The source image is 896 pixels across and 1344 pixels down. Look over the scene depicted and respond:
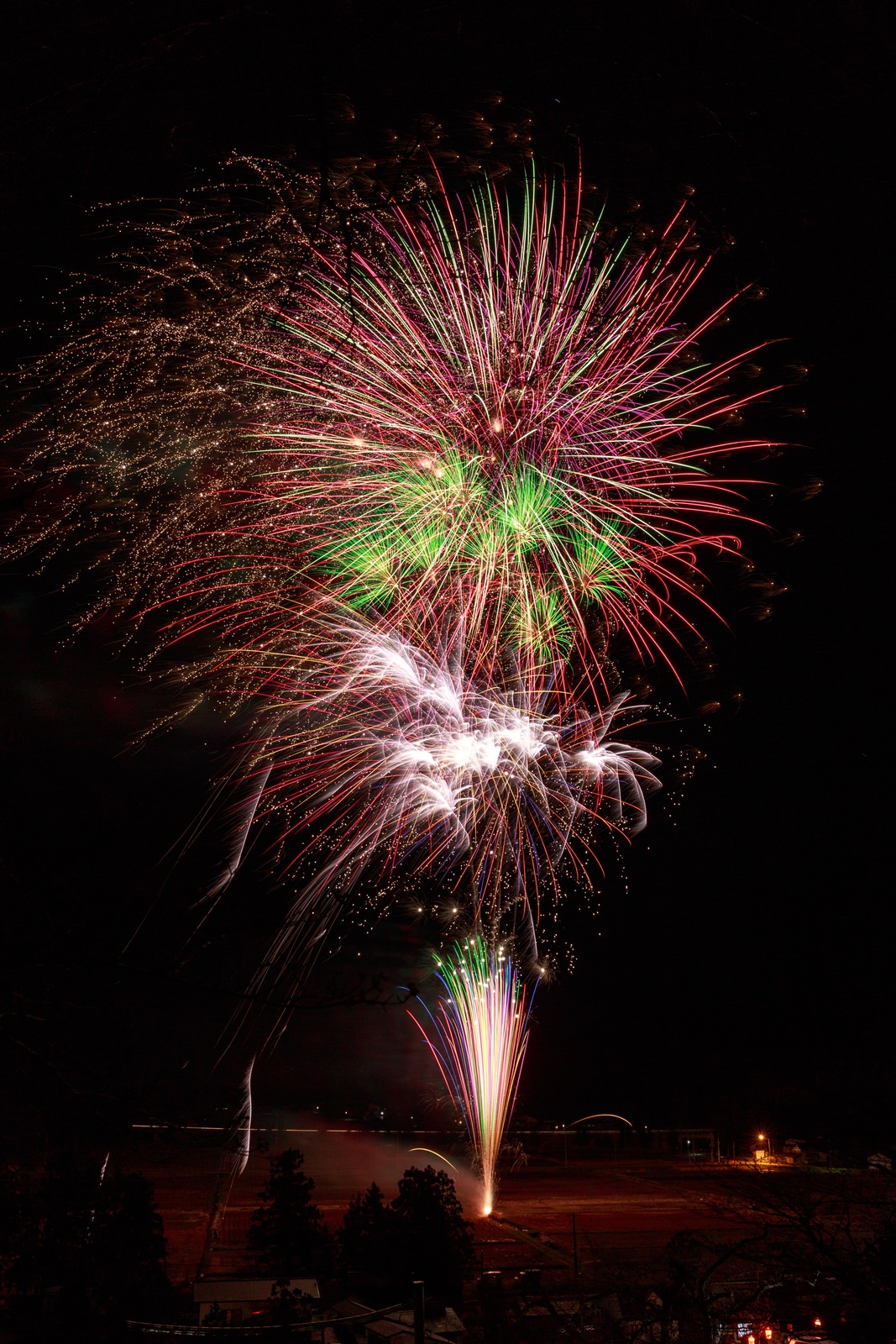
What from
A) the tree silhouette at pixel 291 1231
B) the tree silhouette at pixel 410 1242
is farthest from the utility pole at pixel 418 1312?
the tree silhouette at pixel 291 1231

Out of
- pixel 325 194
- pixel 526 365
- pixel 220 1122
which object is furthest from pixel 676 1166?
pixel 325 194

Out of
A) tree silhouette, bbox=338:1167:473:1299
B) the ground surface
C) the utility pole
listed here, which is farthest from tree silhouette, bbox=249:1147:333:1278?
the utility pole

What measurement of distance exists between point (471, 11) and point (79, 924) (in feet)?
11.0

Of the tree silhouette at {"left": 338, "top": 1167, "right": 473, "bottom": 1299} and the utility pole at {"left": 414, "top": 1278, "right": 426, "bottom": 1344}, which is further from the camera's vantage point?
the tree silhouette at {"left": 338, "top": 1167, "right": 473, "bottom": 1299}

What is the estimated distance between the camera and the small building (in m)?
15.0

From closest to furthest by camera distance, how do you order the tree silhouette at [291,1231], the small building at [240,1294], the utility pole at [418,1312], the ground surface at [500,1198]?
the utility pole at [418,1312] → the small building at [240,1294] → the tree silhouette at [291,1231] → the ground surface at [500,1198]

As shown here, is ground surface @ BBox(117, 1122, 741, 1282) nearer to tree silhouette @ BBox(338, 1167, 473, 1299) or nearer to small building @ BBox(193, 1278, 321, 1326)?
small building @ BBox(193, 1278, 321, 1326)

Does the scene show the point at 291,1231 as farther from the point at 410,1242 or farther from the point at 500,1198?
the point at 500,1198

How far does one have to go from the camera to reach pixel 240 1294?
15422mm

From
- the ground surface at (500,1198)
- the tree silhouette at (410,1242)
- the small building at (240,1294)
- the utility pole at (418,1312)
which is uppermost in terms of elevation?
the ground surface at (500,1198)

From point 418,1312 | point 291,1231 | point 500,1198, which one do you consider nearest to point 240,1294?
point 291,1231

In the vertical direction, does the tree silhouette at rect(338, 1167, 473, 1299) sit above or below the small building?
above

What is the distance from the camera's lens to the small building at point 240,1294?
15031 mm

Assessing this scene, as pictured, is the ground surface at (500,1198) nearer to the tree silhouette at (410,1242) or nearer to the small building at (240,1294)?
the small building at (240,1294)
